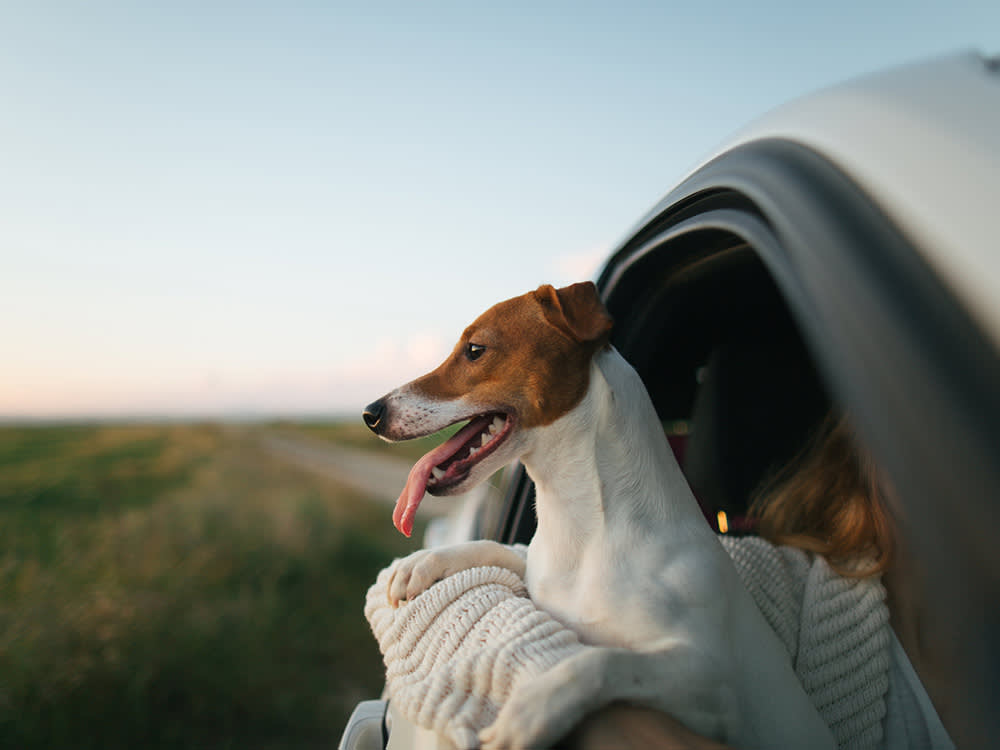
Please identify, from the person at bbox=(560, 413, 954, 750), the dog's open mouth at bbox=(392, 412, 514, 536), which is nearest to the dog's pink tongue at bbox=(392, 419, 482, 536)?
the dog's open mouth at bbox=(392, 412, 514, 536)

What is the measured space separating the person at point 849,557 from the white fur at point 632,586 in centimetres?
9

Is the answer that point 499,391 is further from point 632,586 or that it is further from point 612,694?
point 612,694

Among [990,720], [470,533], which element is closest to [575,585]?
[990,720]

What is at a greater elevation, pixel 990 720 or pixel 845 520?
pixel 990 720

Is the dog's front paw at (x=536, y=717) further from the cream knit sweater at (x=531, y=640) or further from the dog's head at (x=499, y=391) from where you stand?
the dog's head at (x=499, y=391)

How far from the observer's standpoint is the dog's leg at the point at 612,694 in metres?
1.00

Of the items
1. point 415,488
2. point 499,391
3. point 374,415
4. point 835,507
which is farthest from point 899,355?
point 835,507

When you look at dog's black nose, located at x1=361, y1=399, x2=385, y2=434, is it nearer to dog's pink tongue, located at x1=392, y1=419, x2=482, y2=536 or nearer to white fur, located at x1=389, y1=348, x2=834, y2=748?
dog's pink tongue, located at x1=392, y1=419, x2=482, y2=536

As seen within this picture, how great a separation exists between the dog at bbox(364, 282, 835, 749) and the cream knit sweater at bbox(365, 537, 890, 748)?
0.10 metres

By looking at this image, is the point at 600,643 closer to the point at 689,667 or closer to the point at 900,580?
the point at 689,667

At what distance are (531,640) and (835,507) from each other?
1.32 metres

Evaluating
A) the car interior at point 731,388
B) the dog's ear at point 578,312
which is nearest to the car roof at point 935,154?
the dog's ear at point 578,312

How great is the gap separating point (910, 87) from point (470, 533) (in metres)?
3.26

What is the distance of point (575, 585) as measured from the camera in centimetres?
148
